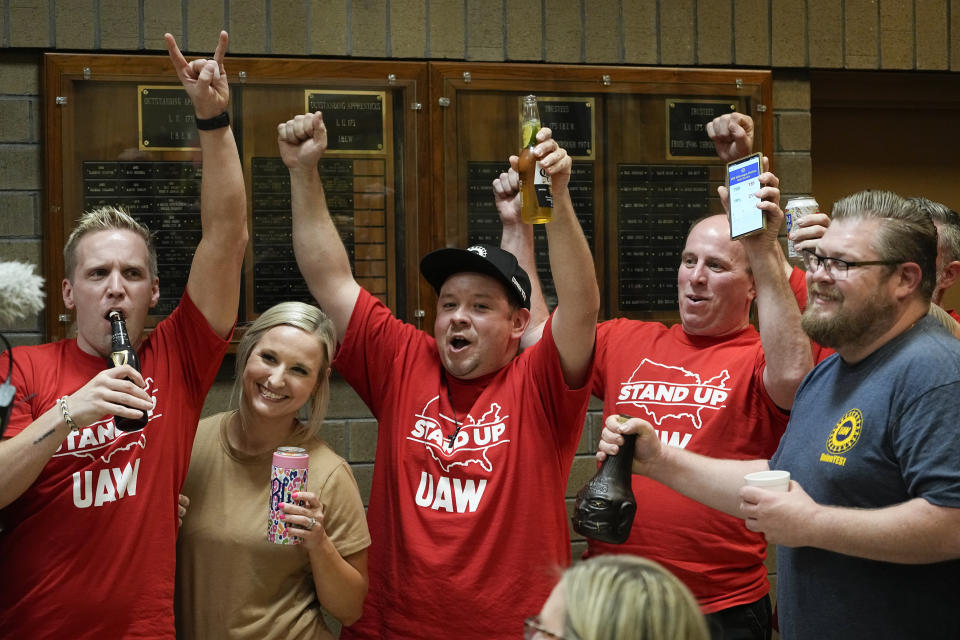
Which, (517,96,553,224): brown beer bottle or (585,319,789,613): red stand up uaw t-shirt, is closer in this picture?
(517,96,553,224): brown beer bottle

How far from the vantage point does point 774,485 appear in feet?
6.81

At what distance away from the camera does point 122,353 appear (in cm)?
233

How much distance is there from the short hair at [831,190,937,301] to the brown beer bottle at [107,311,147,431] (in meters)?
1.65

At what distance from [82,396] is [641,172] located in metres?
2.32

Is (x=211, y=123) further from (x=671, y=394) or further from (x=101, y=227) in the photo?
(x=671, y=394)

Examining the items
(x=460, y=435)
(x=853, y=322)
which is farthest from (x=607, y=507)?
(x=853, y=322)

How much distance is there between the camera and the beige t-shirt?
8.10 feet

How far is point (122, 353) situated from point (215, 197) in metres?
0.44

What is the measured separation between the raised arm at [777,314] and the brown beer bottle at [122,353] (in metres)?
1.53

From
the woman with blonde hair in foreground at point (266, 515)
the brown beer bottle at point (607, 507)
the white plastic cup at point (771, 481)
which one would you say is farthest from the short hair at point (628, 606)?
the woman with blonde hair in foreground at point (266, 515)

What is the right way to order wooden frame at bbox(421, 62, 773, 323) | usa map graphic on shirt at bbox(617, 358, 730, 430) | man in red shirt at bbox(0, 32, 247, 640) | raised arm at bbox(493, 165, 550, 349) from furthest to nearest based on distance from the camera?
wooden frame at bbox(421, 62, 773, 323)
raised arm at bbox(493, 165, 550, 349)
usa map graphic on shirt at bbox(617, 358, 730, 430)
man in red shirt at bbox(0, 32, 247, 640)

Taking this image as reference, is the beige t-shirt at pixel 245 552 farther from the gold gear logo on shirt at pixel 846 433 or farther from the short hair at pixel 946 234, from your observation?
the short hair at pixel 946 234

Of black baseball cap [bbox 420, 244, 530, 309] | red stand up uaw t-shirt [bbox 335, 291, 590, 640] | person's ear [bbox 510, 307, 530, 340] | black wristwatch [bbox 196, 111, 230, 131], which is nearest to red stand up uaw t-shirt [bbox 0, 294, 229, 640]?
red stand up uaw t-shirt [bbox 335, 291, 590, 640]

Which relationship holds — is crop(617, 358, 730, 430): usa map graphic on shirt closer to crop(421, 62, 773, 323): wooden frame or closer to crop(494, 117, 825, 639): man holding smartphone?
crop(494, 117, 825, 639): man holding smartphone
